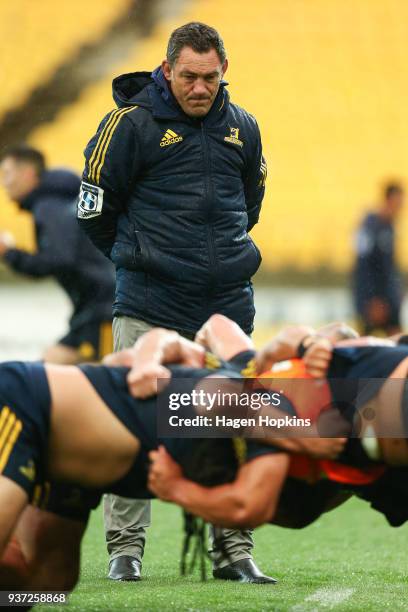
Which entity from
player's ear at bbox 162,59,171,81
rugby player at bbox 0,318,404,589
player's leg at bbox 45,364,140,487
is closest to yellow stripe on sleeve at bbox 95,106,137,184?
player's ear at bbox 162,59,171,81

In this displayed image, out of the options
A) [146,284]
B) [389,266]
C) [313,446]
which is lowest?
[313,446]

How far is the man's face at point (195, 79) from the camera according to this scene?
4.38 meters

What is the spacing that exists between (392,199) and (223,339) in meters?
7.64

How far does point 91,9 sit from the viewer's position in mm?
14602

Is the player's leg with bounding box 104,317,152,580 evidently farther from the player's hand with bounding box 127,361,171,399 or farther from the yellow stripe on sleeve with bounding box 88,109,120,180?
the player's hand with bounding box 127,361,171,399

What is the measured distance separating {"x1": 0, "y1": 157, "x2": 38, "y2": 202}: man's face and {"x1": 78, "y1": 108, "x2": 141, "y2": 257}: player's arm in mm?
2906

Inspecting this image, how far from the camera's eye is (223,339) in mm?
3588

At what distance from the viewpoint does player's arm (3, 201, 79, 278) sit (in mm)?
7301

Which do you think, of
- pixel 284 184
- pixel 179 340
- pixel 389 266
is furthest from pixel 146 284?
pixel 284 184

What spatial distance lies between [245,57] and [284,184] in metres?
1.75

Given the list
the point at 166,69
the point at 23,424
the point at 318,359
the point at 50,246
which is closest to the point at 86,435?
the point at 23,424

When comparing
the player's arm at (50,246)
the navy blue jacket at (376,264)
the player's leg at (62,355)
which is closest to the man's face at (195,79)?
the player's arm at (50,246)

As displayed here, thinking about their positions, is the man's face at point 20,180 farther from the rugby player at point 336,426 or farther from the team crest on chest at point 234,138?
the rugby player at point 336,426

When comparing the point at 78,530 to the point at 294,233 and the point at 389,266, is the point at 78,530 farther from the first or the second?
the point at 294,233
